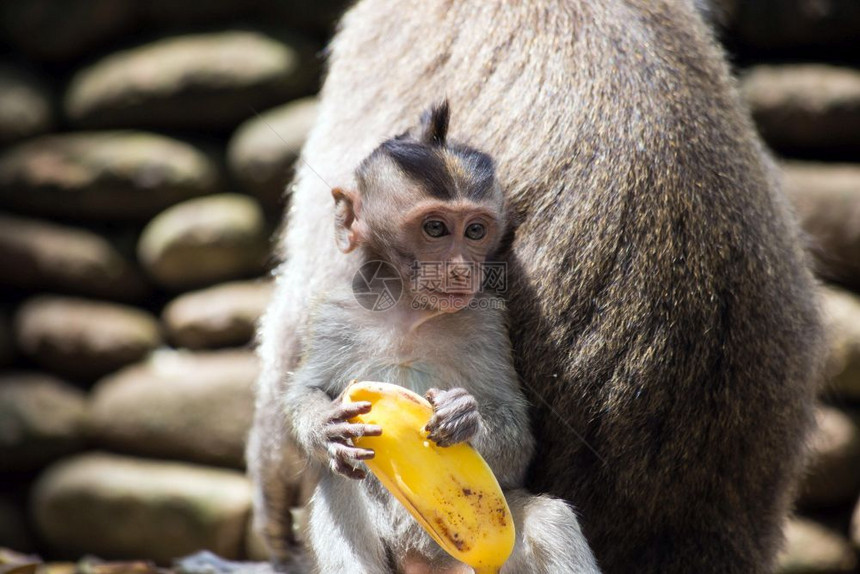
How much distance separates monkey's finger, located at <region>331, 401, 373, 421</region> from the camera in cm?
248

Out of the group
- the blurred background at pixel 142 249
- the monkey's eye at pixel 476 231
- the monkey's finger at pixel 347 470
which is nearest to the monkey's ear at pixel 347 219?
the monkey's eye at pixel 476 231

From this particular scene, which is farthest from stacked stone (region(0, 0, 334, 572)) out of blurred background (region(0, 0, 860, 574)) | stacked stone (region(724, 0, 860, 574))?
stacked stone (region(724, 0, 860, 574))

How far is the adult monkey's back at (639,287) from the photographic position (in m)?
2.84

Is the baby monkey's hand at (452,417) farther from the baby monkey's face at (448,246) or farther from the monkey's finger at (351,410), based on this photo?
the baby monkey's face at (448,246)

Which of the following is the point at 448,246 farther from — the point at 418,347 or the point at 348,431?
the point at 348,431

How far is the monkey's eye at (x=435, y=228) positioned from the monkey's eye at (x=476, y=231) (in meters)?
0.06

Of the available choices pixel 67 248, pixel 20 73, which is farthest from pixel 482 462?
pixel 20 73

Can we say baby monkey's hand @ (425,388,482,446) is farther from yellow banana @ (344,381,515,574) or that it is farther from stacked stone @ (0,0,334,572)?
stacked stone @ (0,0,334,572)

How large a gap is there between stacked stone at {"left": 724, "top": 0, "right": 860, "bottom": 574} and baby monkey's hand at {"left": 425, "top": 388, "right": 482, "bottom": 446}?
4.48 meters

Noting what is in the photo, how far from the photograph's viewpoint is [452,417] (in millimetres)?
2457

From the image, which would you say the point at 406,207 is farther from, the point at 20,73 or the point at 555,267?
the point at 20,73

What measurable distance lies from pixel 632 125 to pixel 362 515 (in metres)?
1.34

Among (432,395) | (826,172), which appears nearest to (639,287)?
(432,395)

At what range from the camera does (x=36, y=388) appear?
762 centimetres
